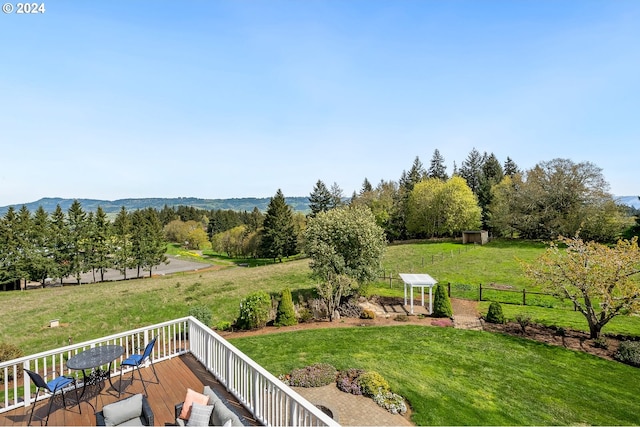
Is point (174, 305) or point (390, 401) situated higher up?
point (390, 401)

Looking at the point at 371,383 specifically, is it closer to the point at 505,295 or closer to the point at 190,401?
the point at 190,401

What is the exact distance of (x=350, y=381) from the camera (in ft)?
25.8

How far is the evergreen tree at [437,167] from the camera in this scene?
6021 cm

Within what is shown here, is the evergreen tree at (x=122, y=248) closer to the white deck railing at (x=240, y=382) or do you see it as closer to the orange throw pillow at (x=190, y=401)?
the white deck railing at (x=240, y=382)

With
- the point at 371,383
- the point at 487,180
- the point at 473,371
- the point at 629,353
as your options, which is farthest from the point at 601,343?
the point at 487,180

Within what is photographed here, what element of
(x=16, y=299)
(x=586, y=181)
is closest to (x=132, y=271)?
(x=16, y=299)

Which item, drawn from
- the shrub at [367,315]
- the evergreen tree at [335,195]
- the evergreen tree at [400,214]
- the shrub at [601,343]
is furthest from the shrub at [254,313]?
the evergreen tree at [335,195]

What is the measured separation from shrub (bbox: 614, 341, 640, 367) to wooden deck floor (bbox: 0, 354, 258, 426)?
12.1m

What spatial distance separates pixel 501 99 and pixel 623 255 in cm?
795

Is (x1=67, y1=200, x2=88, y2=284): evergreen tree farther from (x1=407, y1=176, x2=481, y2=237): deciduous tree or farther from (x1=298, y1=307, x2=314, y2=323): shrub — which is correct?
(x1=407, y1=176, x2=481, y2=237): deciduous tree

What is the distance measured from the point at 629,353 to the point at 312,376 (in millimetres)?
10419

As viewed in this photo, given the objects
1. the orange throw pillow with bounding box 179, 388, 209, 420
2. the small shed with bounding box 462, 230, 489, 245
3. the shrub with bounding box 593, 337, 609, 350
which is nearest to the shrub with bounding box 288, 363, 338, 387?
the orange throw pillow with bounding box 179, 388, 209, 420

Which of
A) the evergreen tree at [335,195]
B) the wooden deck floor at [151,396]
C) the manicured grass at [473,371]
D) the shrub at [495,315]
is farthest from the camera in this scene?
the evergreen tree at [335,195]

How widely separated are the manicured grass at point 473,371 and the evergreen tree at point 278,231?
32707mm
